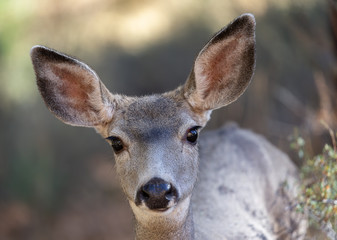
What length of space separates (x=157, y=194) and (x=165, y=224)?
0.66 metres

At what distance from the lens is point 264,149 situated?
6832 millimetres

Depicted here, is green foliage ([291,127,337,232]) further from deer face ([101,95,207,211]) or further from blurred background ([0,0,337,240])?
blurred background ([0,0,337,240])

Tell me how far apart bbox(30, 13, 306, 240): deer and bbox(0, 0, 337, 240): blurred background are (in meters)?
1.93

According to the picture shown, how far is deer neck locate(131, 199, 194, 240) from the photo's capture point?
5.05m

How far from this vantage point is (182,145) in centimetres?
502

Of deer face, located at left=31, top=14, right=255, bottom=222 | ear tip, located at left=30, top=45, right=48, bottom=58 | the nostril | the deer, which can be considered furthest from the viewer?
ear tip, located at left=30, top=45, right=48, bottom=58

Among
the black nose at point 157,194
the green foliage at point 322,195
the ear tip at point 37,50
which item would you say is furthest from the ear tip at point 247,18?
the ear tip at point 37,50

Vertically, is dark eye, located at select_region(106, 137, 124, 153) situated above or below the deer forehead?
below

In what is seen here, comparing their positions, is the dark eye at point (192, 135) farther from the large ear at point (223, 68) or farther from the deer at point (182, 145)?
the large ear at point (223, 68)

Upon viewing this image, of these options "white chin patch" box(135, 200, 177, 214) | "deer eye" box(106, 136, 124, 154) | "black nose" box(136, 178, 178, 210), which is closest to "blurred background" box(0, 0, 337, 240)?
"deer eye" box(106, 136, 124, 154)

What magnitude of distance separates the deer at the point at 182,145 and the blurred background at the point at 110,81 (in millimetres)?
1925

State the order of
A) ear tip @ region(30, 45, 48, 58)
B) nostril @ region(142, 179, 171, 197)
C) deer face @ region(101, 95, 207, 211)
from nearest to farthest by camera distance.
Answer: nostril @ region(142, 179, 171, 197)
deer face @ region(101, 95, 207, 211)
ear tip @ region(30, 45, 48, 58)

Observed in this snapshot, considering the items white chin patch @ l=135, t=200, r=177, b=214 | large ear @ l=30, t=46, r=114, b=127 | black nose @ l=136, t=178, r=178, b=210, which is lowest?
white chin patch @ l=135, t=200, r=177, b=214

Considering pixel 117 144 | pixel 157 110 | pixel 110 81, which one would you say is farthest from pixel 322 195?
pixel 110 81
